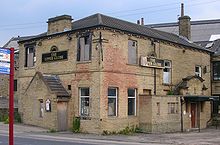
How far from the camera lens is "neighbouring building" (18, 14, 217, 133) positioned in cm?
2572

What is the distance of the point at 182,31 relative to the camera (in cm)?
4006

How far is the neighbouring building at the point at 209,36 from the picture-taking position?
3741cm

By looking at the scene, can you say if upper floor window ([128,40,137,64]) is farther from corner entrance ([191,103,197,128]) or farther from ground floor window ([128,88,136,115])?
corner entrance ([191,103,197,128])

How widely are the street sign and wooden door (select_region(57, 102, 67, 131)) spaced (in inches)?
745

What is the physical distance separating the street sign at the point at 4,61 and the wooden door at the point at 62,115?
18.9m

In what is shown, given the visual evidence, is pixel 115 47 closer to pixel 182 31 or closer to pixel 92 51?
pixel 92 51

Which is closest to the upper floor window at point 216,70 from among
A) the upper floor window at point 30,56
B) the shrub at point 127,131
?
the shrub at point 127,131

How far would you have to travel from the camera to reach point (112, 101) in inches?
1033

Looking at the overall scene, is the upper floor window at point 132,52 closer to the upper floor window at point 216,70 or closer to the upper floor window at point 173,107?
the upper floor window at point 173,107

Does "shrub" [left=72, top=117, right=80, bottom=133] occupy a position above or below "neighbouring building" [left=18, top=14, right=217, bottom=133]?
below

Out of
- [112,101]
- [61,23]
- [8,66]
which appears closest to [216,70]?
[112,101]

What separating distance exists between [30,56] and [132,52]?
30.2 feet

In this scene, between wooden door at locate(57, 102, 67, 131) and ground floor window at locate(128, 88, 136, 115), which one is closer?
wooden door at locate(57, 102, 67, 131)

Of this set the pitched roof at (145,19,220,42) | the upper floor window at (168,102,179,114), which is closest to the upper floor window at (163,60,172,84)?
the upper floor window at (168,102,179,114)
